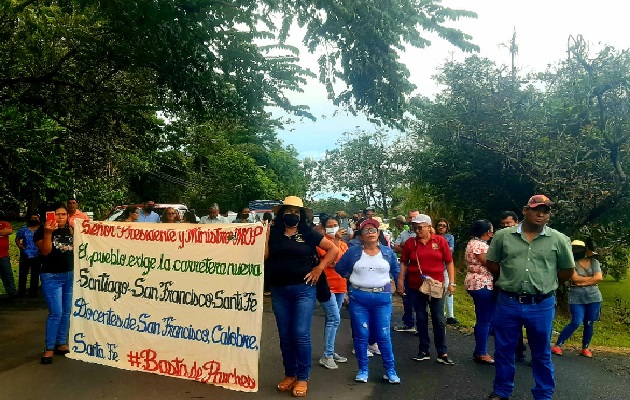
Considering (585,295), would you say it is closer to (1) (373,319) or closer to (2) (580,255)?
(2) (580,255)

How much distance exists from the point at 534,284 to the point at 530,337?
509 millimetres

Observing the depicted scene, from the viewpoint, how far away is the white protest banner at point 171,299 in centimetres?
511

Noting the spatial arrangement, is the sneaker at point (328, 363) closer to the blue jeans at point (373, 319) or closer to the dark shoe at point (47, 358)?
the blue jeans at point (373, 319)

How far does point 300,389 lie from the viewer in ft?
16.9

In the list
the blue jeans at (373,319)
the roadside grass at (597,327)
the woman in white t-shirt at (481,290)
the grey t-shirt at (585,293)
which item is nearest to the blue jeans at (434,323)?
the woman in white t-shirt at (481,290)

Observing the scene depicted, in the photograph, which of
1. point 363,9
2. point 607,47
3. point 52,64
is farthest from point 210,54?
point 607,47

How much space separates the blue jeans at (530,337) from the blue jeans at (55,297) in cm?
471

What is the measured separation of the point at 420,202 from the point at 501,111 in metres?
7.63

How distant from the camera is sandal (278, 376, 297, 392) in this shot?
5.30 m

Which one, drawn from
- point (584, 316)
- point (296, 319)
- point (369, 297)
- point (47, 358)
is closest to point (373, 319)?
point (369, 297)

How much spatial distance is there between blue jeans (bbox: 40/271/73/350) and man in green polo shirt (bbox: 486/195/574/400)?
4.73 metres

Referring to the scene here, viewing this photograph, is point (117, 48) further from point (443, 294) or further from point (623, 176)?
point (623, 176)

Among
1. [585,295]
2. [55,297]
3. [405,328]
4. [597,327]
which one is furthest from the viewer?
[597,327]

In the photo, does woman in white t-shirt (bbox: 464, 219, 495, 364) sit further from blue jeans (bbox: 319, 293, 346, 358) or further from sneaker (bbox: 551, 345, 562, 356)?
blue jeans (bbox: 319, 293, 346, 358)
